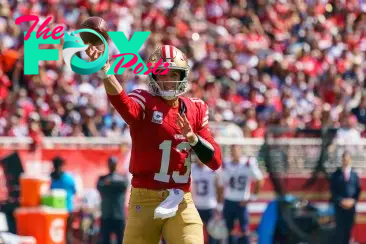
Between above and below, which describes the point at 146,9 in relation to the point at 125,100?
above

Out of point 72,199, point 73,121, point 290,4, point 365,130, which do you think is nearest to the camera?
point 72,199

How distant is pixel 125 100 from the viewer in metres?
6.18

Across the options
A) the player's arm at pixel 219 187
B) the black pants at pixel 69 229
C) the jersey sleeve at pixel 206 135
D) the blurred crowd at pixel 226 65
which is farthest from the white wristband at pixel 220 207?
the jersey sleeve at pixel 206 135

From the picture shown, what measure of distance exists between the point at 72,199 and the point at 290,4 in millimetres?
7232

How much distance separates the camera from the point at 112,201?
12.2 metres

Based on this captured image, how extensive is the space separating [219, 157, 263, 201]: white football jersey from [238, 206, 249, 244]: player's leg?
5.7 inches

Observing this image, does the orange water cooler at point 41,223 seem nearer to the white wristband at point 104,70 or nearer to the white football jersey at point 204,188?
the white football jersey at point 204,188

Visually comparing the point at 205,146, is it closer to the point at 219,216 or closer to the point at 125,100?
the point at 125,100

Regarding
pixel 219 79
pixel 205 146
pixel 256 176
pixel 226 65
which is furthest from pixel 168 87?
pixel 226 65

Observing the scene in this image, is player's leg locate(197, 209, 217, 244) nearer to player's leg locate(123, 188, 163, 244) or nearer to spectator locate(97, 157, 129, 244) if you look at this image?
spectator locate(97, 157, 129, 244)

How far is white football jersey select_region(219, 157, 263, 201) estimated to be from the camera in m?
12.7

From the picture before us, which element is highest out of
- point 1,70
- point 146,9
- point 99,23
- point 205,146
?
point 146,9

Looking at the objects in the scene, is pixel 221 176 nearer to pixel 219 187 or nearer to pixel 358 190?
pixel 219 187

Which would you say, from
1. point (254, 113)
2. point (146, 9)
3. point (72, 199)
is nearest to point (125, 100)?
point (72, 199)
